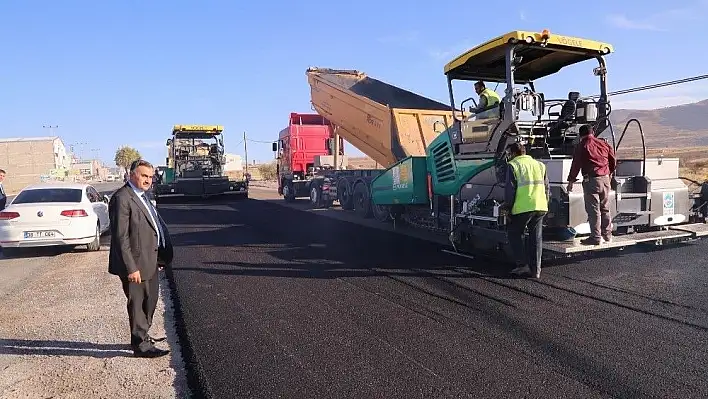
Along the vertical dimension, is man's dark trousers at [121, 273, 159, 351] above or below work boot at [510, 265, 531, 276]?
above

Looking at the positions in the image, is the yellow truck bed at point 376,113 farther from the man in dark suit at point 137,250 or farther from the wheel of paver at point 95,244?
the man in dark suit at point 137,250

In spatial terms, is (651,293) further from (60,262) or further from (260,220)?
(260,220)

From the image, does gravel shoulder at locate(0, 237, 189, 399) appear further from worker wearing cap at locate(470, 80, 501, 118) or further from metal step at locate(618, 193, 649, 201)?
metal step at locate(618, 193, 649, 201)

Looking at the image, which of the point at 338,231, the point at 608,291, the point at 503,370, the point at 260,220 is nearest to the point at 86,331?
the point at 503,370

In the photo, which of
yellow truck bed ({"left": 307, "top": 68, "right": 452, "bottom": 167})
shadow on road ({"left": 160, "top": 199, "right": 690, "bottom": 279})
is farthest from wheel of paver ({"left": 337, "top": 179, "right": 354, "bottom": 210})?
shadow on road ({"left": 160, "top": 199, "right": 690, "bottom": 279})

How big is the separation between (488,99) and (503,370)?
16.7 ft

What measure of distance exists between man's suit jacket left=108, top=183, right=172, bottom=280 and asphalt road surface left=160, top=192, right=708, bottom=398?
32.0 inches

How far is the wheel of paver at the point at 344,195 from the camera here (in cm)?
1508

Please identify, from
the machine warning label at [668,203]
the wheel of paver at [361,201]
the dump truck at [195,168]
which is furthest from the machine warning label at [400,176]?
the dump truck at [195,168]

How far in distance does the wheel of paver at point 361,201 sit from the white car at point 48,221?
649 centimetres

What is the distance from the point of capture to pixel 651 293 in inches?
216

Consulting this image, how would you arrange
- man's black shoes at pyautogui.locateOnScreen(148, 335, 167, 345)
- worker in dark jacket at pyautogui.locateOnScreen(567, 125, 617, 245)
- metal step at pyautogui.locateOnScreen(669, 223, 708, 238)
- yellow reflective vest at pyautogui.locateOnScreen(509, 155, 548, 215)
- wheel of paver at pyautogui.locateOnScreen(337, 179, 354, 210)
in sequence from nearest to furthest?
man's black shoes at pyautogui.locateOnScreen(148, 335, 167, 345) → yellow reflective vest at pyautogui.locateOnScreen(509, 155, 548, 215) → worker in dark jacket at pyautogui.locateOnScreen(567, 125, 617, 245) → metal step at pyautogui.locateOnScreen(669, 223, 708, 238) → wheel of paver at pyautogui.locateOnScreen(337, 179, 354, 210)

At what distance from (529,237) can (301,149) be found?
14636 mm

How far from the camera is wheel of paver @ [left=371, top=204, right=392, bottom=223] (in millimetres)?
12219
